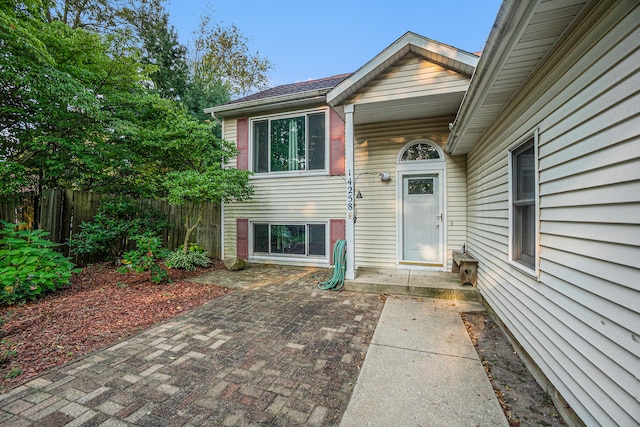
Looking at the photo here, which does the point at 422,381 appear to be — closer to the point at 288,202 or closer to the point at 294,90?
the point at 288,202

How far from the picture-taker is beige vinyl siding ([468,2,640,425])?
1340mm

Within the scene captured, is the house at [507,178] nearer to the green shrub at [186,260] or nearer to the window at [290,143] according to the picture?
the window at [290,143]

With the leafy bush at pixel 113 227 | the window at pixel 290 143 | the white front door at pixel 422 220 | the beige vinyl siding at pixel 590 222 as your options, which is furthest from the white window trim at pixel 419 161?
the leafy bush at pixel 113 227

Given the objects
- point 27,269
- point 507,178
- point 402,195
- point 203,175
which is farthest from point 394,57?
point 27,269

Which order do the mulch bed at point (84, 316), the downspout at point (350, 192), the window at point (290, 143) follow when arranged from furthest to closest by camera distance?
the window at point (290, 143)
the downspout at point (350, 192)
the mulch bed at point (84, 316)

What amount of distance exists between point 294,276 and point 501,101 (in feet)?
15.0

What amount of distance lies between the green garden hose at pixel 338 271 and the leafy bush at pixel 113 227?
4.12m

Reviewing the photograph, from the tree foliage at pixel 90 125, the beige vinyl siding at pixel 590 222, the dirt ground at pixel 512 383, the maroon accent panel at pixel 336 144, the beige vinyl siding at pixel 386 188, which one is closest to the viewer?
the beige vinyl siding at pixel 590 222

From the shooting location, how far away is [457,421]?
5.72ft

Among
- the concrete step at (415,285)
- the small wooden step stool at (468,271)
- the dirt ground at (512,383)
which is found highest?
the small wooden step stool at (468,271)

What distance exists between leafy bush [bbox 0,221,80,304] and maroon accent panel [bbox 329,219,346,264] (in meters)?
4.74

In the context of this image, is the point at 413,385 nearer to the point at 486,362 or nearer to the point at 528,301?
the point at 486,362

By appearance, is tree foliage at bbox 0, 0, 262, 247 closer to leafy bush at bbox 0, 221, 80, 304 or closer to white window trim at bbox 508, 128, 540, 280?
leafy bush at bbox 0, 221, 80, 304

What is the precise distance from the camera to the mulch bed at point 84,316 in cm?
247
